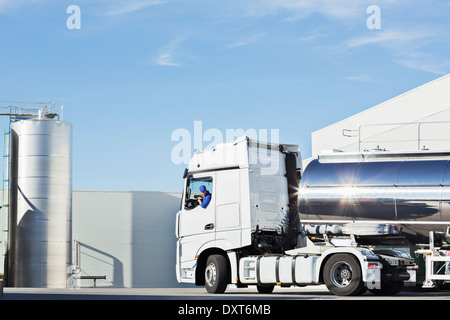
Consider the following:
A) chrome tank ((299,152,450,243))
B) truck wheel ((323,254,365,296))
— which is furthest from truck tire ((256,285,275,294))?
truck wheel ((323,254,365,296))

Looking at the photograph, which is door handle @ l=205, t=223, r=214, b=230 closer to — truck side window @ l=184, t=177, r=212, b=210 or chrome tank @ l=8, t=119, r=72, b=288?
truck side window @ l=184, t=177, r=212, b=210

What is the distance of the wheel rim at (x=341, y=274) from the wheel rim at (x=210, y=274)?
12.1 feet

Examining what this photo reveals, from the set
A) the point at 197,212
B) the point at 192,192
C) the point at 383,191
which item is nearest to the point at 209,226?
the point at 197,212

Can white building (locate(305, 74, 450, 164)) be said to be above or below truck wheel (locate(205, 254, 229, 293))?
above

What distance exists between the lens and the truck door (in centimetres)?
2158

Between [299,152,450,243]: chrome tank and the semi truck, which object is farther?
the semi truck

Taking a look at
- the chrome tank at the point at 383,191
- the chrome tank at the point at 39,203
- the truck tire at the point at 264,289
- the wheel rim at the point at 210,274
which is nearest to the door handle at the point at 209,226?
the wheel rim at the point at 210,274

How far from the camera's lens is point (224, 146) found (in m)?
21.7

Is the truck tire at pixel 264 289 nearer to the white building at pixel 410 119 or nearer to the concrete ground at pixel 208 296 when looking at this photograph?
the concrete ground at pixel 208 296

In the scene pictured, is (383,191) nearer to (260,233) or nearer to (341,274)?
(341,274)

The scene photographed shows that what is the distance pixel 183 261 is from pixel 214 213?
5.87 ft

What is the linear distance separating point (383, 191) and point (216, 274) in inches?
203

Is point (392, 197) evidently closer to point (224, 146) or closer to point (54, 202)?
point (224, 146)

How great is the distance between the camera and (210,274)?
69.9 ft
